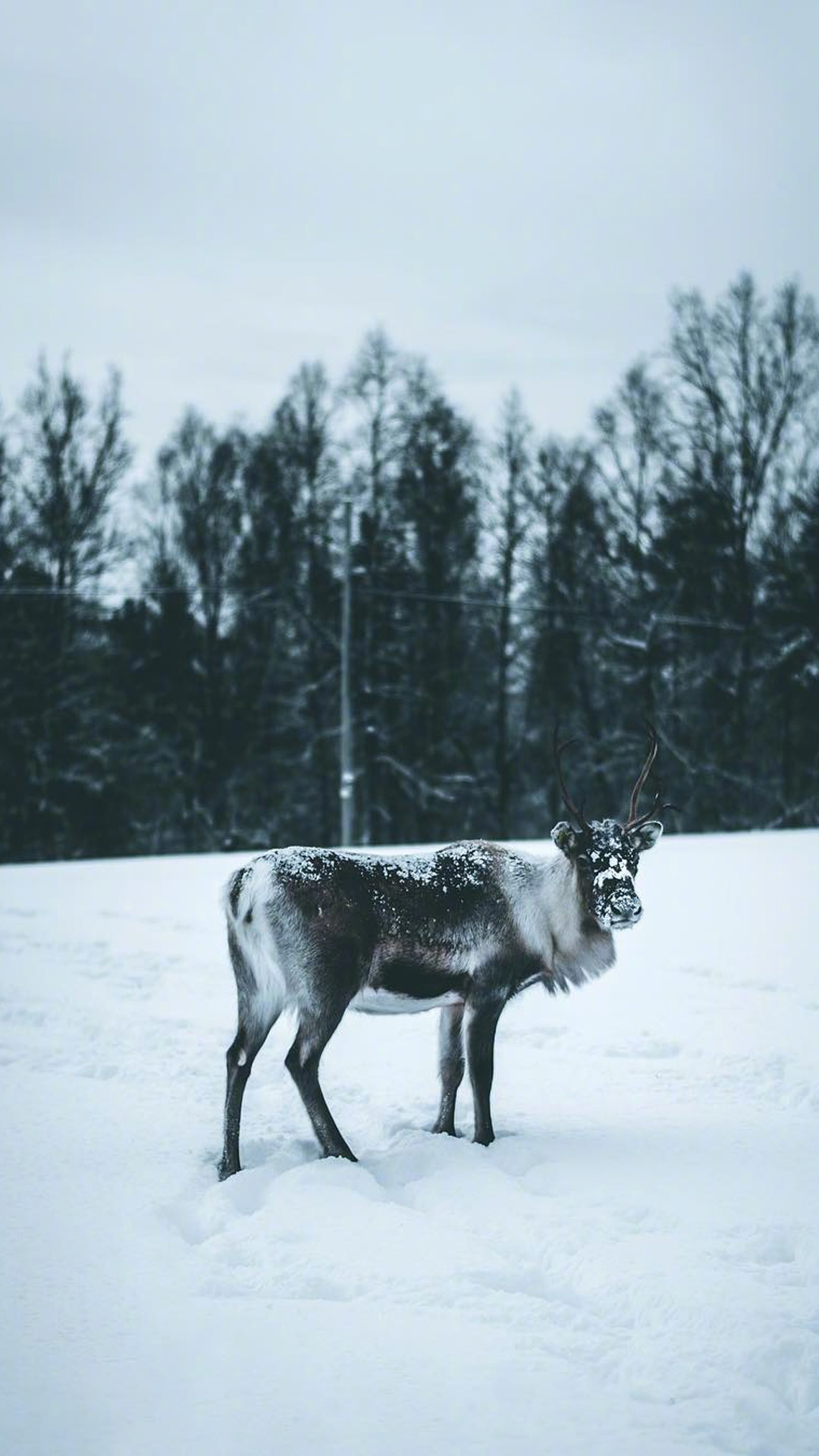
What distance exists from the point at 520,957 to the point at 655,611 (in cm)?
2444

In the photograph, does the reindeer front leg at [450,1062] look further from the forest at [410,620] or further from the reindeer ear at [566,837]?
the forest at [410,620]

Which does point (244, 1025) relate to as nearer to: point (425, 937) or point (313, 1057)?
point (313, 1057)

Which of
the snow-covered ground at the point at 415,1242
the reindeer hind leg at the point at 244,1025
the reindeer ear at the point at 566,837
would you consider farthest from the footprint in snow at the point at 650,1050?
the reindeer hind leg at the point at 244,1025

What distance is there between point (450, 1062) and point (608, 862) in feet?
4.27

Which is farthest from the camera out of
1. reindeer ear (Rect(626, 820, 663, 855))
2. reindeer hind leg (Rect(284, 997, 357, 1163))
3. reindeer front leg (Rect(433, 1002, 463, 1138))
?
reindeer ear (Rect(626, 820, 663, 855))

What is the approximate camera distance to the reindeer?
18.1ft

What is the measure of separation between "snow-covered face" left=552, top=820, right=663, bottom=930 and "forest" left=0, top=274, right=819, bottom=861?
2178 centimetres

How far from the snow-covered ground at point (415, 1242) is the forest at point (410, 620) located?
65.4 feet

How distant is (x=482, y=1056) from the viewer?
231 inches

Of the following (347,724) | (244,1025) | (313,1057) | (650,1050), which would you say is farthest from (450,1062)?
(347,724)

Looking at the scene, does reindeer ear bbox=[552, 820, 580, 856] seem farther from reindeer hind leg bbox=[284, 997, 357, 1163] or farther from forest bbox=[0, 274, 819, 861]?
forest bbox=[0, 274, 819, 861]

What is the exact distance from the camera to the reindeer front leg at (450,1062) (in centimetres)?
594

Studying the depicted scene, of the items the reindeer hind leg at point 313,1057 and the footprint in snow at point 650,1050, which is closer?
the reindeer hind leg at point 313,1057

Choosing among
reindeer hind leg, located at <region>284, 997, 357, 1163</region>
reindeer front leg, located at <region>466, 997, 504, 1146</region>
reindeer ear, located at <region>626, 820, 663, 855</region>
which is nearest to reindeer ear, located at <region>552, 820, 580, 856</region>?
reindeer ear, located at <region>626, 820, 663, 855</region>
